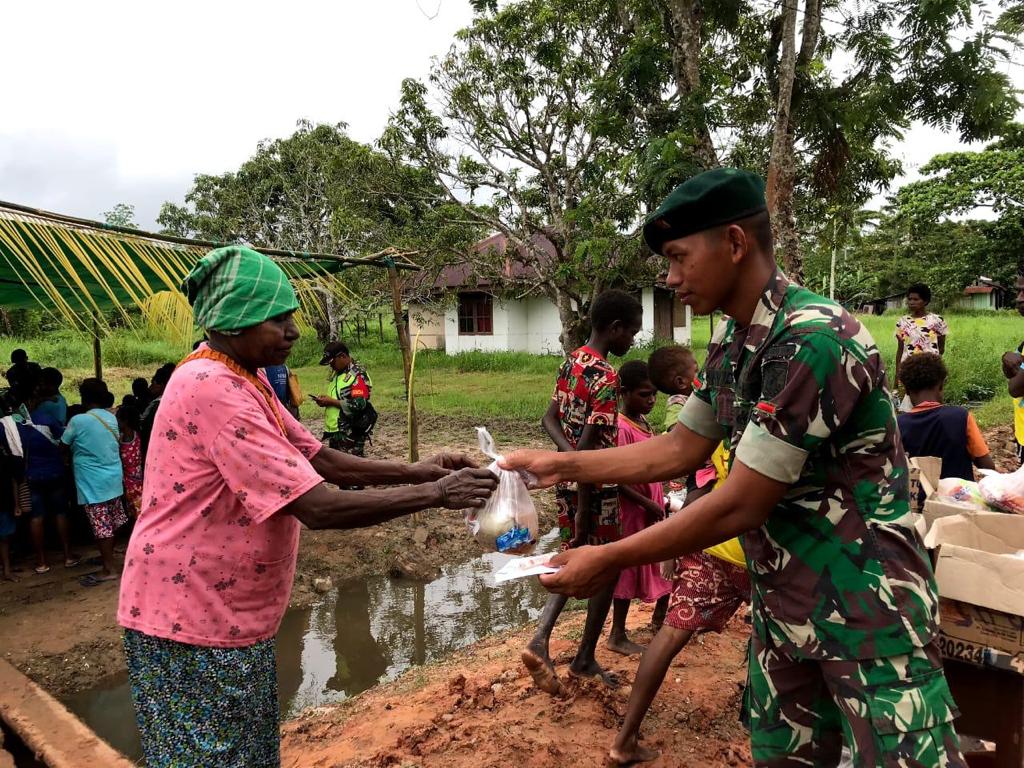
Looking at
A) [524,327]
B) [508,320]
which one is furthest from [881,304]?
[508,320]

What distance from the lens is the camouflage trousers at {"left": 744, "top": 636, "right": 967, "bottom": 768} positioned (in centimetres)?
146

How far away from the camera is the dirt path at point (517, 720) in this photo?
2896 mm

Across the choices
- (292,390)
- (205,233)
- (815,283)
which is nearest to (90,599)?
(292,390)

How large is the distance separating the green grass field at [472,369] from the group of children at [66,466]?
1386 millimetres

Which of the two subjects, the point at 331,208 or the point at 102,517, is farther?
the point at 331,208

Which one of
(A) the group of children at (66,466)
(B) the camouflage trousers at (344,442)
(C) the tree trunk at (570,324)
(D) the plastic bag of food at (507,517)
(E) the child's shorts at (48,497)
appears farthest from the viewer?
(C) the tree trunk at (570,324)

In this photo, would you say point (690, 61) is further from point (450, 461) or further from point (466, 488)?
point (466, 488)

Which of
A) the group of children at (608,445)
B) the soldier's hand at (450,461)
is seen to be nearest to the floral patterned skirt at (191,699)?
the soldier's hand at (450,461)

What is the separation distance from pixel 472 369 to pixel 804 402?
1963cm

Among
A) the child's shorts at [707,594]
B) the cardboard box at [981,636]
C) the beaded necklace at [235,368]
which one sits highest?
the beaded necklace at [235,368]

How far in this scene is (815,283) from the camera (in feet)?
116

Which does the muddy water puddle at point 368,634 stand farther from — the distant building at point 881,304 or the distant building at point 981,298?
the distant building at point 881,304

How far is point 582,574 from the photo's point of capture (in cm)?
175

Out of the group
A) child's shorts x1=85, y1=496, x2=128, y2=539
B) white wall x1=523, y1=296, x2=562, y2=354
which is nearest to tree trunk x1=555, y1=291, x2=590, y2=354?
white wall x1=523, y1=296, x2=562, y2=354
